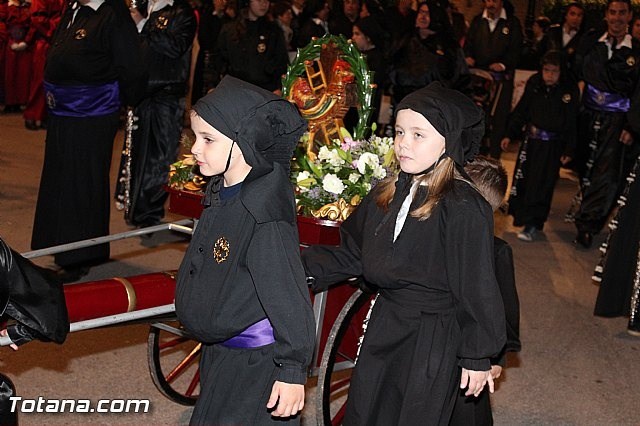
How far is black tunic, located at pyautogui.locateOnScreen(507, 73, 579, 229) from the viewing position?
10.0 meters

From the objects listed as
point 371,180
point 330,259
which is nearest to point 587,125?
point 371,180

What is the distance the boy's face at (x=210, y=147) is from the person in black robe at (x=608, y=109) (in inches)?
247

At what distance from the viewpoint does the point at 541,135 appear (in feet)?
33.3

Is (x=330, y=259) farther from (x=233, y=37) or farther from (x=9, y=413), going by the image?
(x=233, y=37)

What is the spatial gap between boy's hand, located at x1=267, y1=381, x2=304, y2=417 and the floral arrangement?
181cm

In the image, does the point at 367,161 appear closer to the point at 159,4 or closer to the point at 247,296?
the point at 247,296

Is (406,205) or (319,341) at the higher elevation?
(406,205)

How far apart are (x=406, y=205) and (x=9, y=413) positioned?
1.72 m

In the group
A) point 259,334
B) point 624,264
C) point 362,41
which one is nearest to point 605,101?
point 624,264

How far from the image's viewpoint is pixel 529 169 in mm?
10336

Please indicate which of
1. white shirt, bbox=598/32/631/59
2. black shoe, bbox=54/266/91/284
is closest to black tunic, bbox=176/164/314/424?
black shoe, bbox=54/266/91/284

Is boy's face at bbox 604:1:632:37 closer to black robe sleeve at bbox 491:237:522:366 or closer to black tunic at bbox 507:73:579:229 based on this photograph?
black tunic at bbox 507:73:579:229

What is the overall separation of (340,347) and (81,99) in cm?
305

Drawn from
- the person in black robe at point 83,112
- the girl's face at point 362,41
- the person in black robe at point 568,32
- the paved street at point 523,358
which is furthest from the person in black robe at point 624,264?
the person in black robe at point 568,32
